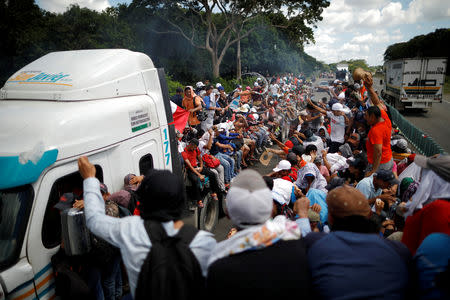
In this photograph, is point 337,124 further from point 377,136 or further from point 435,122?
point 435,122

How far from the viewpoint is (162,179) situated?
191 centimetres

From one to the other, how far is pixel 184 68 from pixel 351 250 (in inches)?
1206

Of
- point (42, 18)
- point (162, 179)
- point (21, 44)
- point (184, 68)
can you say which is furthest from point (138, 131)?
point (184, 68)

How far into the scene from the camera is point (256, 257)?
1.60 m

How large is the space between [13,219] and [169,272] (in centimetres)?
150

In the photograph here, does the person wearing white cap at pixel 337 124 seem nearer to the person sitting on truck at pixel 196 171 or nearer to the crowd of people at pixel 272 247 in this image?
the person sitting on truck at pixel 196 171

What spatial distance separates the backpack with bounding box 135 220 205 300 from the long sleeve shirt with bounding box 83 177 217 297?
1.4 inches

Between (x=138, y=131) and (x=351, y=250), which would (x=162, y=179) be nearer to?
(x=351, y=250)

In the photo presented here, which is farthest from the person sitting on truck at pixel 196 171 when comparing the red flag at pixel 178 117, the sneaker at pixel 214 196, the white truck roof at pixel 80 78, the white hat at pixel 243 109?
the white hat at pixel 243 109

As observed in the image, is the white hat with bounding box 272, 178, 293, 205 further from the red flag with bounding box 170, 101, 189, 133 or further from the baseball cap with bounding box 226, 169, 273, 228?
the red flag with bounding box 170, 101, 189, 133

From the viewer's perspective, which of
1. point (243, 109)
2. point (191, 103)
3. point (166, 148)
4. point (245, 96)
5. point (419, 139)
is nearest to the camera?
point (166, 148)

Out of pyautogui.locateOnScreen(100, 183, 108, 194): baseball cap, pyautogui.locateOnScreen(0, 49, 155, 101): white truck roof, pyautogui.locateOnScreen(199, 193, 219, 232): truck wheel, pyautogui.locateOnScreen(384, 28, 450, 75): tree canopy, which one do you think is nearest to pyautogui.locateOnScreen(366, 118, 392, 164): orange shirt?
pyautogui.locateOnScreen(199, 193, 219, 232): truck wheel

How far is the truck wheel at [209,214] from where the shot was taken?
5875 millimetres

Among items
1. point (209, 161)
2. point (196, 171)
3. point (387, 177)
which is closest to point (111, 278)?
point (196, 171)
